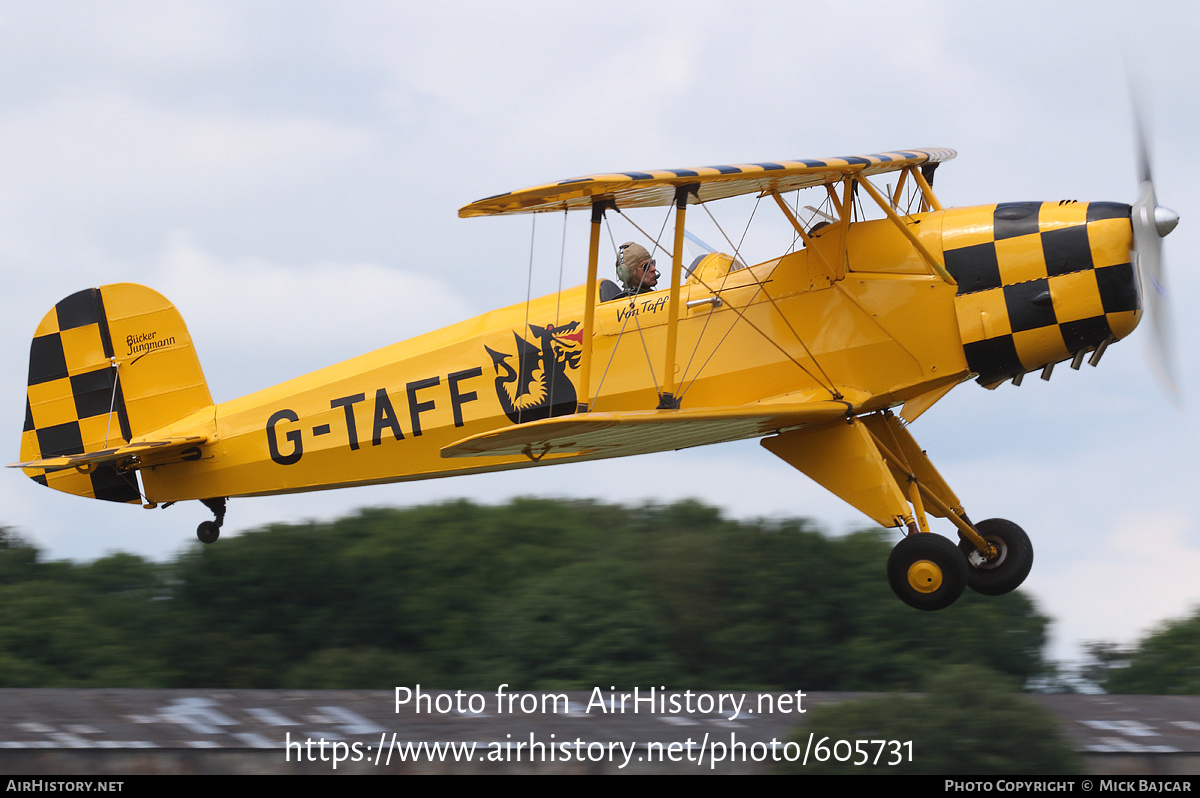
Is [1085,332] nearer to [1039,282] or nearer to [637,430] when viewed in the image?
[1039,282]

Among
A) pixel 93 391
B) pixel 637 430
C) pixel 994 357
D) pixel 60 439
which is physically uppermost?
pixel 93 391

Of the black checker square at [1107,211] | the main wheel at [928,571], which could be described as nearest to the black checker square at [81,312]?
the main wheel at [928,571]

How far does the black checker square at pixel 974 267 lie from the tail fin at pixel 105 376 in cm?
623

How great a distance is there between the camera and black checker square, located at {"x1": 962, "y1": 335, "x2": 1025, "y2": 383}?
809 centimetres

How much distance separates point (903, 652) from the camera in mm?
25750

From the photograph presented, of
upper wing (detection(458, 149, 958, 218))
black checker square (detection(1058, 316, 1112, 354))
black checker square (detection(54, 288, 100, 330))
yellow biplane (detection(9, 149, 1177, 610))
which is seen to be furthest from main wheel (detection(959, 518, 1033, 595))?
black checker square (detection(54, 288, 100, 330))

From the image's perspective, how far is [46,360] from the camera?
11008mm

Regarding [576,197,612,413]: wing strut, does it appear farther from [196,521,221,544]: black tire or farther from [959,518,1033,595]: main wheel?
[196,521,221,544]: black tire

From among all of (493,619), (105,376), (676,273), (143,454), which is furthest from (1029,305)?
(493,619)

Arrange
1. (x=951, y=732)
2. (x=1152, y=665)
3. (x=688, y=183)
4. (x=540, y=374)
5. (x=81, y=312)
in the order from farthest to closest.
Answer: (x=1152, y=665) → (x=951, y=732) → (x=81, y=312) → (x=540, y=374) → (x=688, y=183)

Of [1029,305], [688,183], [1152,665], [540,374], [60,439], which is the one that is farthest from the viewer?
[1152,665]

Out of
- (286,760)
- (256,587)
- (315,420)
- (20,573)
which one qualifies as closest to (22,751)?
(286,760)

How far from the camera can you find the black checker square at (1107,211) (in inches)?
313

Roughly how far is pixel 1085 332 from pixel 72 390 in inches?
319
